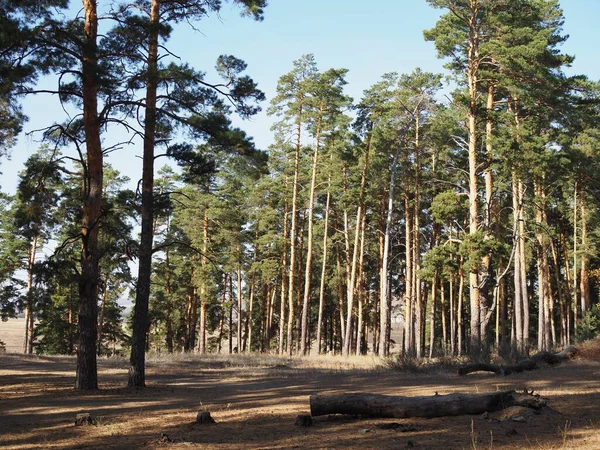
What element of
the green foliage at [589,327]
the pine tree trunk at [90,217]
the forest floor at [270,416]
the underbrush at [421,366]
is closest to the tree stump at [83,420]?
the forest floor at [270,416]

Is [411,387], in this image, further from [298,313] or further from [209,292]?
[298,313]

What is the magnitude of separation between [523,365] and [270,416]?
30.0ft

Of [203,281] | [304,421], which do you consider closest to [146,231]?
[304,421]

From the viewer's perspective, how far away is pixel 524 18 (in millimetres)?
25203

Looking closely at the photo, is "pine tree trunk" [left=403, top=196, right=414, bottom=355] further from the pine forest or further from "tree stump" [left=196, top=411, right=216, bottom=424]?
"tree stump" [left=196, top=411, right=216, bottom=424]

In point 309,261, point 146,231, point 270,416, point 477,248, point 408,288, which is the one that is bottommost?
point 270,416

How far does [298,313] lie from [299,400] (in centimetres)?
3532

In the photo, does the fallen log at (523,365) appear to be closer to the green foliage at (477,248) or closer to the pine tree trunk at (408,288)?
the green foliage at (477,248)

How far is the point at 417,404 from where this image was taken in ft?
26.4

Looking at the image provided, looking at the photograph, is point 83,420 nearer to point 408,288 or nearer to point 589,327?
point 589,327

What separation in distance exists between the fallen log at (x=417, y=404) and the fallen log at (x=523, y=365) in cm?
629

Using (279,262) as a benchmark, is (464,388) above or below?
below

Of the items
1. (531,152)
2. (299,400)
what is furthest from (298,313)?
(299,400)

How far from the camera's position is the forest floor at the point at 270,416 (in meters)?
6.89
